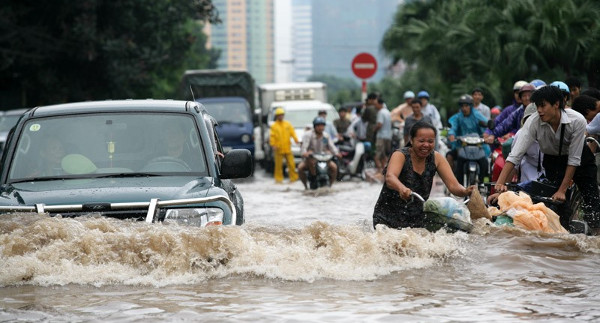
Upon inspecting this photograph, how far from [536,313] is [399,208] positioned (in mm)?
2315

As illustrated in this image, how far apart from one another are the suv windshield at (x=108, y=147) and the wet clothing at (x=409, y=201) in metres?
1.60

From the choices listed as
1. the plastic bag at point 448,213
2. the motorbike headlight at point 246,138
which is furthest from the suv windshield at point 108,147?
the motorbike headlight at point 246,138

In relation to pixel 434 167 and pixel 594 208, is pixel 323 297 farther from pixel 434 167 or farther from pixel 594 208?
pixel 594 208

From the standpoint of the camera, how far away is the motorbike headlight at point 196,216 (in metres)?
7.97

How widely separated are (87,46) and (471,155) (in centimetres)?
2518

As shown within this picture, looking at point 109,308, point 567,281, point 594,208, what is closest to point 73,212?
point 109,308

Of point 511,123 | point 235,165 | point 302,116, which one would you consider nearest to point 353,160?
point 302,116

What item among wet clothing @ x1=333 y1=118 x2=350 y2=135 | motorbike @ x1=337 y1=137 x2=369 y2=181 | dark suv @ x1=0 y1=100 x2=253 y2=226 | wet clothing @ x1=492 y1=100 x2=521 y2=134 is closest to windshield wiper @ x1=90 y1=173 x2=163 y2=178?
dark suv @ x1=0 y1=100 x2=253 y2=226

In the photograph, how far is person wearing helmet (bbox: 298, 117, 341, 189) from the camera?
22.5m

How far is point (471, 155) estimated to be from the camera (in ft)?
58.6

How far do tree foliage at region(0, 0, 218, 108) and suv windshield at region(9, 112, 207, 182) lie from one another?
30.8 m

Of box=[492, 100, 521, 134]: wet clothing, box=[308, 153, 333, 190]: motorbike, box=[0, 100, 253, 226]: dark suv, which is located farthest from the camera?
box=[308, 153, 333, 190]: motorbike

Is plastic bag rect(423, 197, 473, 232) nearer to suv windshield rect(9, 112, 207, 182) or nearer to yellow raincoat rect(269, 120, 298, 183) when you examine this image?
suv windshield rect(9, 112, 207, 182)

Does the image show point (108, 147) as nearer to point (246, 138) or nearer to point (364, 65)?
point (364, 65)
